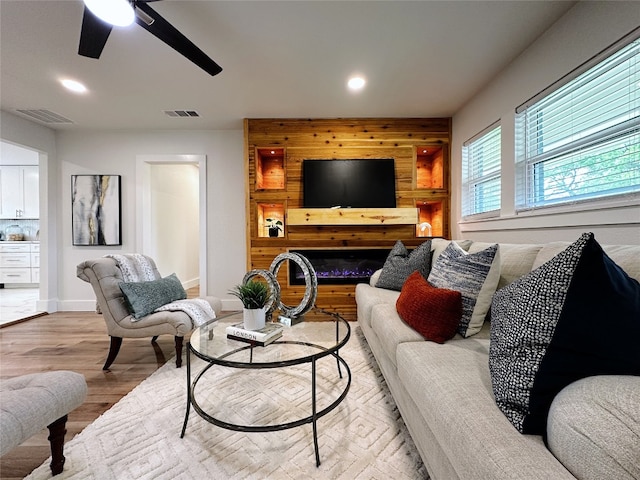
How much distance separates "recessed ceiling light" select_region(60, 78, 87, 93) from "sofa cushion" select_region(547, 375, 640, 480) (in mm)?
4085

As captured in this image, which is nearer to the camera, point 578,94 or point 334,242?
point 578,94

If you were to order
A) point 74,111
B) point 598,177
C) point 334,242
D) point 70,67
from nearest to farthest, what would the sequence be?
point 598,177
point 70,67
point 74,111
point 334,242

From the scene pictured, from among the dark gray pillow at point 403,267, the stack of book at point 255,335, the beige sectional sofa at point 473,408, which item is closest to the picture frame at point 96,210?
the stack of book at point 255,335

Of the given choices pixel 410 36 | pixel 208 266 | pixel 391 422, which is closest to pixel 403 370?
pixel 391 422

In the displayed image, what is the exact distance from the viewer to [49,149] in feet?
12.9

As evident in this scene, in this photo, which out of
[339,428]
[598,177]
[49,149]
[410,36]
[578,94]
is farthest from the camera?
[49,149]

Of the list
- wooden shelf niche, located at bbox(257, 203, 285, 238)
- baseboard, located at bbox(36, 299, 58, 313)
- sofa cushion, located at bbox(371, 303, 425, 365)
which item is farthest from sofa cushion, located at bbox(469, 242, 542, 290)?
baseboard, located at bbox(36, 299, 58, 313)

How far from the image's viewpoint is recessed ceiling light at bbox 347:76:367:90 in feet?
8.75

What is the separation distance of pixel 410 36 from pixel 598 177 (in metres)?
1.58

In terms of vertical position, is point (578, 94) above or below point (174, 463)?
above

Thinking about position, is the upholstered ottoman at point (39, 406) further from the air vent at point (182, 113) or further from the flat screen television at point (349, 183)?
the air vent at point (182, 113)

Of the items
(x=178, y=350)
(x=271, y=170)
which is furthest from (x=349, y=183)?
(x=178, y=350)

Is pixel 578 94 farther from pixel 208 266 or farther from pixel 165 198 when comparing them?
pixel 165 198

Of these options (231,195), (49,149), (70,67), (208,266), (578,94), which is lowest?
(208,266)
